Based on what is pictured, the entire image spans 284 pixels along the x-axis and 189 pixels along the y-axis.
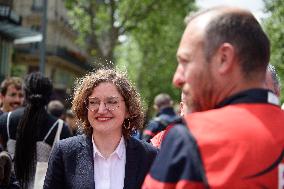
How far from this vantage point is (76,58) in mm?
63031

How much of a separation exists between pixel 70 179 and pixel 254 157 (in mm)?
1975

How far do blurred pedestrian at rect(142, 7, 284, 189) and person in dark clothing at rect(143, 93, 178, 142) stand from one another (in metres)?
6.36

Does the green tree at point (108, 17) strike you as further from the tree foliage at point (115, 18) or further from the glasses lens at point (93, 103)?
the glasses lens at point (93, 103)

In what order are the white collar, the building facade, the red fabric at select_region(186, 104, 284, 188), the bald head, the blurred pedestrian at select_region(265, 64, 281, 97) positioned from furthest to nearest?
1. the building facade
2. the white collar
3. the blurred pedestrian at select_region(265, 64, 281, 97)
4. the bald head
5. the red fabric at select_region(186, 104, 284, 188)

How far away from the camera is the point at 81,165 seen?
3789 mm

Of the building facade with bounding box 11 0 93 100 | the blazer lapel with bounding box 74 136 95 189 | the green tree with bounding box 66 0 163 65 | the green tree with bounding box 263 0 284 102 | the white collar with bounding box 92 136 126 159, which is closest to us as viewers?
the blazer lapel with bounding box 74 136 95 189

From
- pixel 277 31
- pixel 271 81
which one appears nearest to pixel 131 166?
pixel 271 81

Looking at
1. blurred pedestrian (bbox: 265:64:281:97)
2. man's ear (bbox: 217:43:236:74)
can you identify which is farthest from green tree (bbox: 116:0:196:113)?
man's ear (bbox: 217:43:236:74)

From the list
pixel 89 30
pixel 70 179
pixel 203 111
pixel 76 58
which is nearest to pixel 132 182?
pixel 70 179

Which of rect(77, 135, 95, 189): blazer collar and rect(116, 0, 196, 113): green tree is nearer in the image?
rect(77, 135, 95, 189): blazer collar

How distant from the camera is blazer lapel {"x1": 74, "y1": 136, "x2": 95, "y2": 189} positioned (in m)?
3.71

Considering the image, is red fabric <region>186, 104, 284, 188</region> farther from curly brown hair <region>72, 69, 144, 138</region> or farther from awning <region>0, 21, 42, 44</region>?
awning <region>0, 21, 42, 44</region>

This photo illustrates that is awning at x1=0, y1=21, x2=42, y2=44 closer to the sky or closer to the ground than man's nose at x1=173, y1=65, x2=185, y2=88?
closer to the sky

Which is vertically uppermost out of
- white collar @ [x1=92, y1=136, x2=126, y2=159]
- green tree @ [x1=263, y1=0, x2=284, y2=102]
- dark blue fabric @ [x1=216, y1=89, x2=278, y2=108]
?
green tree @ [x1=263, y1=0, x2=284, y2=102]
